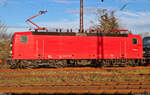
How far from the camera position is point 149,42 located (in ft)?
64.9

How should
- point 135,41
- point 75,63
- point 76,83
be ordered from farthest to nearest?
point 135,41, point 75,63, point 76,83

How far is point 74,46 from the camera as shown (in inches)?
687

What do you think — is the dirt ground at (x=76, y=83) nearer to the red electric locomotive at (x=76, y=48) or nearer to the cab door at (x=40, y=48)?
the cab door at (x=40, y=48)

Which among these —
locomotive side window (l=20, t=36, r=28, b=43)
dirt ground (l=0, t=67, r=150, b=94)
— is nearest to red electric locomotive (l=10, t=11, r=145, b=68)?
Result: locomotive side window (l=20, t=36, r=28, b=43)

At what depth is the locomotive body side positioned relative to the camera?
16.5 m

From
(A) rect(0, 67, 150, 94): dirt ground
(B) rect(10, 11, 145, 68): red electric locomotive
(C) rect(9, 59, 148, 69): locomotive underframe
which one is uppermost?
(B) rect(10, 11, 145, 68): red electric locomotive

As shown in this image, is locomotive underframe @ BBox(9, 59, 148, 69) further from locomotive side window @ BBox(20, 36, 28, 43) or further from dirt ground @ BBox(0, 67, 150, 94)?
dirt ground @ BBox(0, 67, 150, 94)

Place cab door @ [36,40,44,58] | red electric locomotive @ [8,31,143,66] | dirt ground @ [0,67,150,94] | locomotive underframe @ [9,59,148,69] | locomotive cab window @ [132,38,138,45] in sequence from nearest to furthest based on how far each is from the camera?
1. dirt ground @ [0,67,150,94]
2. locomotive underframe @ [9,59,148,69]
3. red electric locomotive @ [8,31,143,66]
4. cab door @ [36,40,44,58]
5. locomotive cab window @ [132,38,138,45]

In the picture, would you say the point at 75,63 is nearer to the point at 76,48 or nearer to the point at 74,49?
the point at 74,49

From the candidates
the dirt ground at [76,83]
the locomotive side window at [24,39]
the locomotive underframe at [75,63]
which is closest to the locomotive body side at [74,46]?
the locomotive side window at [24,39]

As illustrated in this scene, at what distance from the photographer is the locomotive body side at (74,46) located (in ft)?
54.0

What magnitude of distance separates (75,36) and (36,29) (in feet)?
14.0

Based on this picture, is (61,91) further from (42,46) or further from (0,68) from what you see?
(0,68)

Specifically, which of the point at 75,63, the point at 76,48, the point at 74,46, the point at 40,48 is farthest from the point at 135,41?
the point at 40,48
